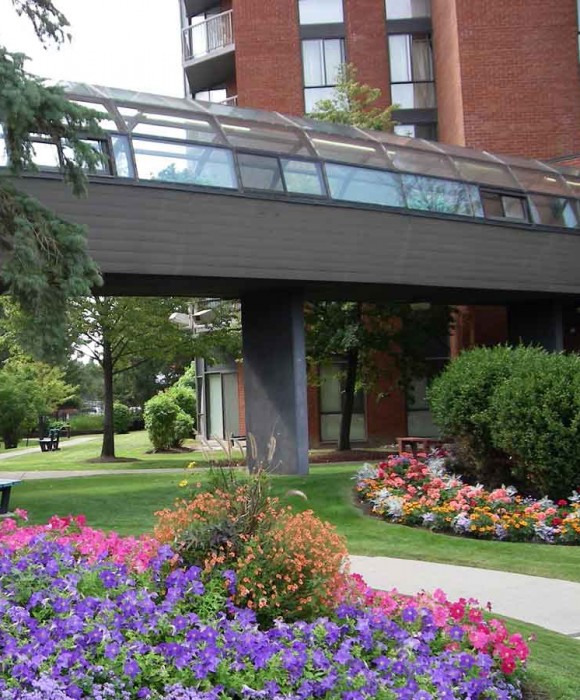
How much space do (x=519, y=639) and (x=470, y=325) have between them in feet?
72.1

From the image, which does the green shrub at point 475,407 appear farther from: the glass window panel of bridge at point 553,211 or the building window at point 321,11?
the building window at point 321,11

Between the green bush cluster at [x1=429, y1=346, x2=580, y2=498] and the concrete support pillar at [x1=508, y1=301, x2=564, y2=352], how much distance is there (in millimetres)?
9145

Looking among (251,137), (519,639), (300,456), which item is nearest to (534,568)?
(519,639)

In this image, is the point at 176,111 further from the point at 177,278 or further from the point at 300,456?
the point at 300,456

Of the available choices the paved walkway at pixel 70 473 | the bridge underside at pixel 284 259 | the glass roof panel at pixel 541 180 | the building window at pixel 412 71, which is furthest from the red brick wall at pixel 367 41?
the paved walkway at pixel 70 473

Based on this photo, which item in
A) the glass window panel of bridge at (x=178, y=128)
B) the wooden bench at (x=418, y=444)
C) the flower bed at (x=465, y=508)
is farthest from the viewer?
the wooden bench at (x=418, y=444)

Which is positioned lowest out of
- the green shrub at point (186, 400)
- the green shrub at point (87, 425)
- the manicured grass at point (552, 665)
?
the manicured grass at point (552, 665)

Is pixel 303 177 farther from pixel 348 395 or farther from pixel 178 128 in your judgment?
pixel 348 395

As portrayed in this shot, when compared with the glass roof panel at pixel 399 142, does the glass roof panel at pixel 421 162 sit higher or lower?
lower

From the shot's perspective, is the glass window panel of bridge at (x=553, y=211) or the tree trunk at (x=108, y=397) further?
the tree trunk at (x=108, y=397)

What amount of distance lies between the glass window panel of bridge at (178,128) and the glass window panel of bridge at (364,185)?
2.54m

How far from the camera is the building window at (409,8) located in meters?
29.9

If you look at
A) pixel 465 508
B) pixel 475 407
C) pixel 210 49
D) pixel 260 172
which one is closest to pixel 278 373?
pixel 260 172

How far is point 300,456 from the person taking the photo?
1672cm
